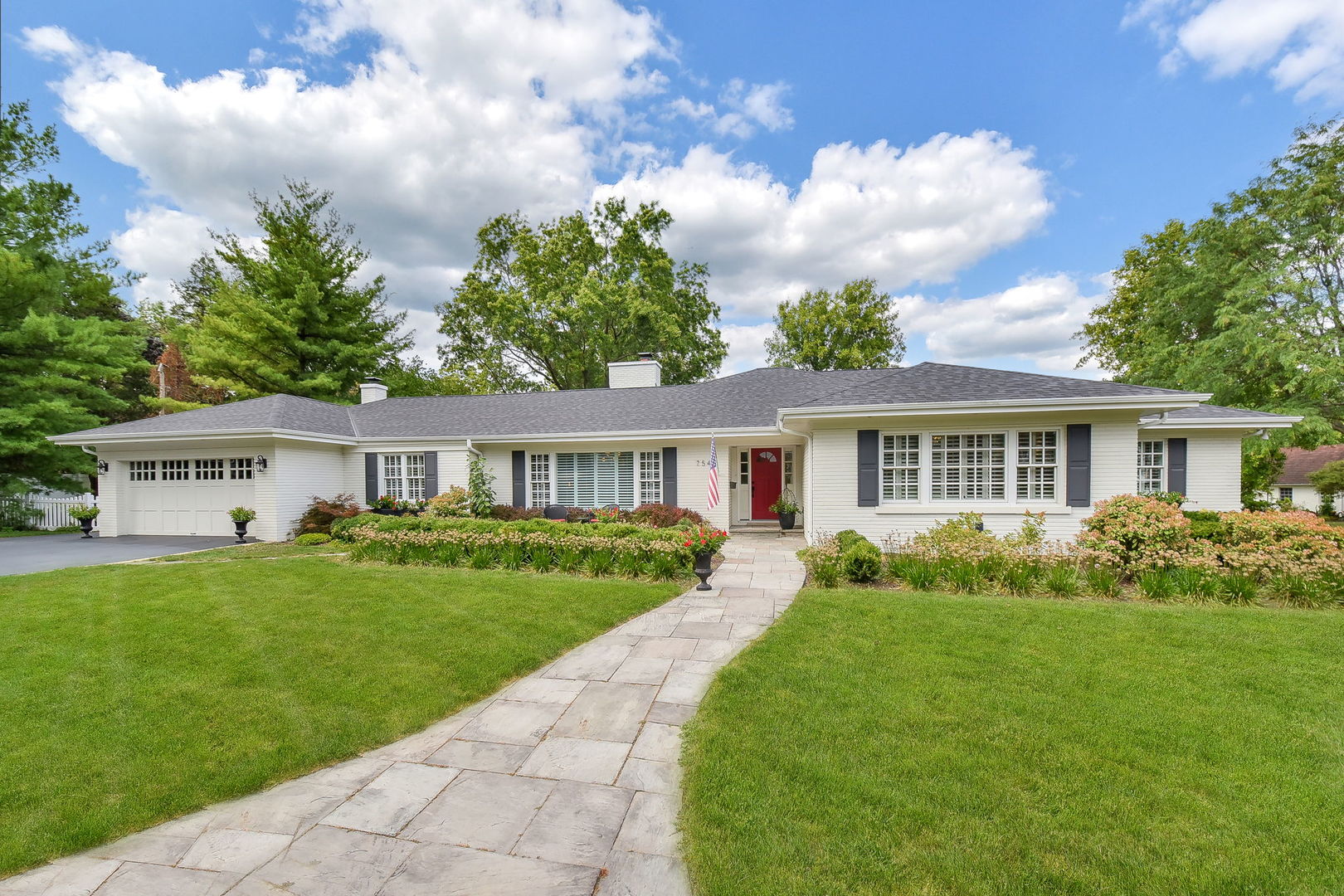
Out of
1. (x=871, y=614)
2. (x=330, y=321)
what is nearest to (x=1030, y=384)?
(x=871, y=614)

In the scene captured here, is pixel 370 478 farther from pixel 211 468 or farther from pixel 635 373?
pixel 635 373

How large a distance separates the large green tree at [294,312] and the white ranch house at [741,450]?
660 centimetres

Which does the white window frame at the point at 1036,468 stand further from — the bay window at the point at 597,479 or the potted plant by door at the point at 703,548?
the bay window at the point at 597,479

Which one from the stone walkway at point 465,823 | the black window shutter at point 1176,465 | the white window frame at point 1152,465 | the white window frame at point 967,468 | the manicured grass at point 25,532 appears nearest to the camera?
the stone walkway at point 465,823

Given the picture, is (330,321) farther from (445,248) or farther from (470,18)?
(470,18)

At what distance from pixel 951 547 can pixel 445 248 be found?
19.8m

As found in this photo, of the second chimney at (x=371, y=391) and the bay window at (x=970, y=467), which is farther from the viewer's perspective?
the second chimney at (x=371, y=391)

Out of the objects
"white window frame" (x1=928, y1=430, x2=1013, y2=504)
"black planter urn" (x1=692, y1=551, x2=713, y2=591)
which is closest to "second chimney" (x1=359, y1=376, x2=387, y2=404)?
"black planter urn" (x1=692, y1=551, x2=713, y2=591)

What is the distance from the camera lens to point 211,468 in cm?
1297

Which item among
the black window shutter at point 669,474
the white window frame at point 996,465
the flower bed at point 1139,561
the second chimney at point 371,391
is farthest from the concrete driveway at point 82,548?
the white window frame at point 996,465

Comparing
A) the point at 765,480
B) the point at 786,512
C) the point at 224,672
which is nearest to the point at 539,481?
the point at 765,480

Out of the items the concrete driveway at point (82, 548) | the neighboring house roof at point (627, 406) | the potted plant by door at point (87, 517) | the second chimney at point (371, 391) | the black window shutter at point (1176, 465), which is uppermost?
the second chimney at point (371, 391)

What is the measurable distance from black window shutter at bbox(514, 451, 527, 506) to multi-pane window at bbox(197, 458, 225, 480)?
7.13m

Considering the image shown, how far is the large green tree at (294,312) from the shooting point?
63.5 ft
